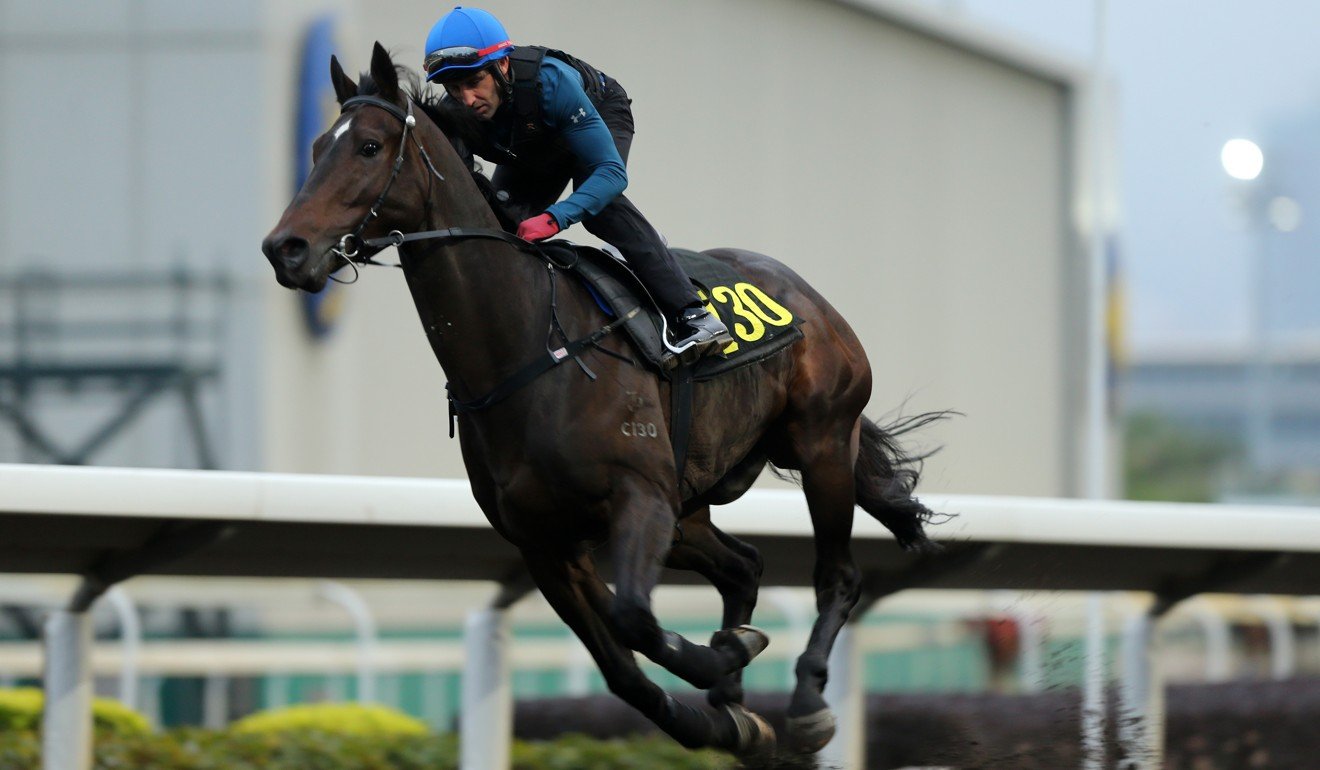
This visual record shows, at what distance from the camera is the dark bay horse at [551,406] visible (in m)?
4.16

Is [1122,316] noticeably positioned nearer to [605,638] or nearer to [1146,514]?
[1146,514]

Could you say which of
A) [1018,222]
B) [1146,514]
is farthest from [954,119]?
[1146,514]

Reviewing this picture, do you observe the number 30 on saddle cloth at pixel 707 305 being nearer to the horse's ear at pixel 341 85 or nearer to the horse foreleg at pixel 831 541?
the horse foreleg at pixel 831 541

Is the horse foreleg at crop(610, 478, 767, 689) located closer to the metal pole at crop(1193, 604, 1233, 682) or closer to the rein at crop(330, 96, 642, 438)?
the rein at crop(330, 96, 642, 438)

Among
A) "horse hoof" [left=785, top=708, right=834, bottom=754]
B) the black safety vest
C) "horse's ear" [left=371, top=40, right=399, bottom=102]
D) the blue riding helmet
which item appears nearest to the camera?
"horse's ear" [left=371, top=40, right=399, bottom=102]

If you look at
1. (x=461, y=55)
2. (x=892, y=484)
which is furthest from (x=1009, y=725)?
(x=461, y=55)

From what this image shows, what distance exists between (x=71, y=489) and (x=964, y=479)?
15.0m

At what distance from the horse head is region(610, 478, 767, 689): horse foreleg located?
0.85m

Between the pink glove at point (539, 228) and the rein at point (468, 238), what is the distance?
23 mm

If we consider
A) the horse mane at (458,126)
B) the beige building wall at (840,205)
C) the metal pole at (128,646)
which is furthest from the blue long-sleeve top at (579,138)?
the beige building wall at (840,205)

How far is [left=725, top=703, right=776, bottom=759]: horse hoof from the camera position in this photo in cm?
480

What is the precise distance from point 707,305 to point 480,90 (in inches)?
33.7

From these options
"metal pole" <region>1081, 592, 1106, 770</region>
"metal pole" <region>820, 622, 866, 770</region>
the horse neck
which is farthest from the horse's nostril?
"metal pole" <region>1081, 592, 1106, 770</region>

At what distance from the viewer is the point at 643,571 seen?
4.30m
